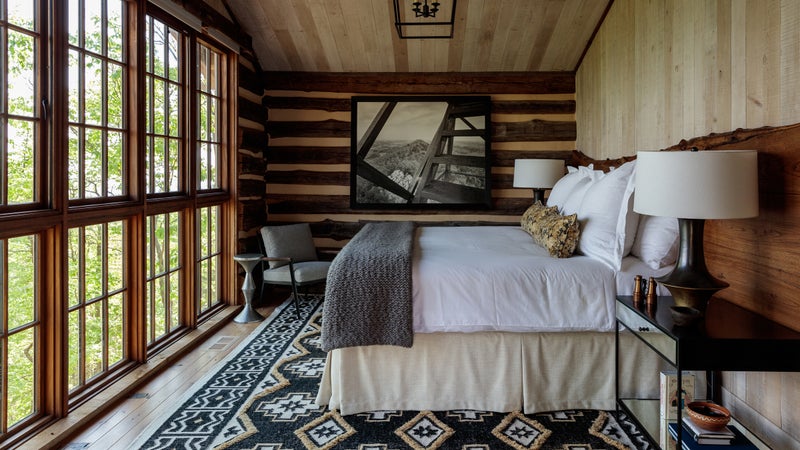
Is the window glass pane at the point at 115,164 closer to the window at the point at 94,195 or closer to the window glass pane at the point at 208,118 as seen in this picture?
the window at the point at 94,195

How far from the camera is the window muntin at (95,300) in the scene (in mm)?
2834

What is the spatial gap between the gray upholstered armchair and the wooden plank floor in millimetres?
736

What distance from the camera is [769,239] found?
229cm

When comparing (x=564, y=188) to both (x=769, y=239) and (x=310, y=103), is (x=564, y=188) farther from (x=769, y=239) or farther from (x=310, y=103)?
(x=310, y=103)

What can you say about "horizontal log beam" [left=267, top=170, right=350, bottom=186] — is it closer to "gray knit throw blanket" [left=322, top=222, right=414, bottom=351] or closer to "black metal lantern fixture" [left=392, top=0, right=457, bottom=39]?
"black metal lantern fixture" [left=392, top=0, right=457, bottom=39]

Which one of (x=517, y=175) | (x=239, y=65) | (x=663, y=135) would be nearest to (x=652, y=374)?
(x=663, y=135)

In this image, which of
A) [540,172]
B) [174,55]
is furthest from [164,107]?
[540,172]

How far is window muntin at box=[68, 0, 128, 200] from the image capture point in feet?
9.29

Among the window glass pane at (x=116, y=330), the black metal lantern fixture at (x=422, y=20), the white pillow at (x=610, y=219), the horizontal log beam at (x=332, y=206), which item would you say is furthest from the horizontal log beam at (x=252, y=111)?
the white pillow at (x=610, y=219)

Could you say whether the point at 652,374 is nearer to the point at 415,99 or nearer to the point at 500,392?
the point at 500,392

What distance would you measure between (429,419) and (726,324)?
149 cm

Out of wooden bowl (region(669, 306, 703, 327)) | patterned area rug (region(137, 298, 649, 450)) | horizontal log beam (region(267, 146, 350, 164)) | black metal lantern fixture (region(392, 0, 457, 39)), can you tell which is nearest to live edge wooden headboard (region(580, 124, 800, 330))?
wooden bowl (region(669, 306, 703, 327))

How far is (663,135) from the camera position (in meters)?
3.54

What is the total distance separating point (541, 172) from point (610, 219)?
2124 millimetres
